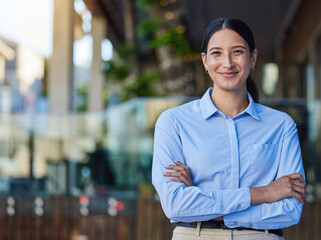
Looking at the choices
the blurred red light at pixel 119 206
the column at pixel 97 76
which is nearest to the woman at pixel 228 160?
the blurred red light at pixel 119 206

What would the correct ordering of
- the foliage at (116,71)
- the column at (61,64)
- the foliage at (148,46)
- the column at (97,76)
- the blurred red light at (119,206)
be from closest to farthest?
the blurred red light at (119,206), the foliage at (148,46), the column at (61,64), the foliage at (116,71), the column at (97,76)

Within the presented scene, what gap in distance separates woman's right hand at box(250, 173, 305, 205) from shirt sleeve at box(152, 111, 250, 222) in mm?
26

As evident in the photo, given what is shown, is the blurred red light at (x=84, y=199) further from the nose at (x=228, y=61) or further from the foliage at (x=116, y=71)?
the foliage at (x=116, y=71)

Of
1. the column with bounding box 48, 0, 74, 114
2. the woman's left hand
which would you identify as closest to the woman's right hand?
the woman's left hand

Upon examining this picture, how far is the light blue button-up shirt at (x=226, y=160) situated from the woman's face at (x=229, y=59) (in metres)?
0.07

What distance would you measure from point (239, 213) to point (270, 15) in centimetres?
1240

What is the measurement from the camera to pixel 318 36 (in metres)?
10.4

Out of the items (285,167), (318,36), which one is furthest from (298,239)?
(318,36)

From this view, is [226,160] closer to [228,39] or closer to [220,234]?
[220,234]

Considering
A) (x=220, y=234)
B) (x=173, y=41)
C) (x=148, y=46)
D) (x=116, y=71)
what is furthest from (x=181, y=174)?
(x=116, y=71)

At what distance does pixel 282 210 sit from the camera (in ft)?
4.39

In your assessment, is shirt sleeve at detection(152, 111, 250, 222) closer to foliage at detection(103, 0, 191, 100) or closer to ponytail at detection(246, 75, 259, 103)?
ponytail at detection(246, 75, 259, 103)

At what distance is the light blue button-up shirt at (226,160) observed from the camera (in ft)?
4.30

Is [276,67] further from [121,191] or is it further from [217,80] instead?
[217,80]
